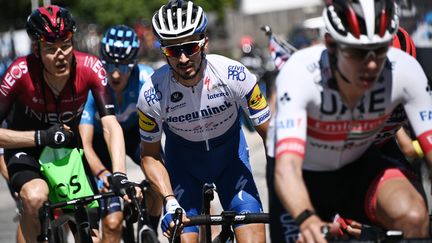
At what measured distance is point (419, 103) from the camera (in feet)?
16.8

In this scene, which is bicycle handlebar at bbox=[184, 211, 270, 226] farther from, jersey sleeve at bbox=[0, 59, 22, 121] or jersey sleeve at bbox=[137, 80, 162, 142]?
jersey sleeve at bbox=[0, 59, 22, 121]

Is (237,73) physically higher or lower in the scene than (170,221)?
higher

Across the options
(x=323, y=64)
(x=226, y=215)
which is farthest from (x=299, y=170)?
(x=226, y=215)

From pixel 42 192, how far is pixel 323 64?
10.5ft

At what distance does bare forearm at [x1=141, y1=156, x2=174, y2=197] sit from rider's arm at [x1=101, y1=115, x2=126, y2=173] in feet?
2.13

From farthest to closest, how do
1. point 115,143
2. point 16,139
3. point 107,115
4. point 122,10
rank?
point 122,10 → point 107,115 → point 115,143 → point 16,139

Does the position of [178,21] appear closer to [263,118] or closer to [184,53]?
[184,53]

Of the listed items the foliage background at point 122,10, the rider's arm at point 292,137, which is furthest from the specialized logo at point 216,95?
the foliage background at point 122,10

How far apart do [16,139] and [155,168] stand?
1.24m

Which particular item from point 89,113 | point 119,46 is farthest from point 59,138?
point 119,46

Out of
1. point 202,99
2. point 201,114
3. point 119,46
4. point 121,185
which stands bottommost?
point 121,185

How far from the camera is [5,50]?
113 ft

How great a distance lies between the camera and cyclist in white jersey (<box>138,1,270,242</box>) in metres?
6.78

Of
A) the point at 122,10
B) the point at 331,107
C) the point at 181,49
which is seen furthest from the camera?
the point at 122,10
